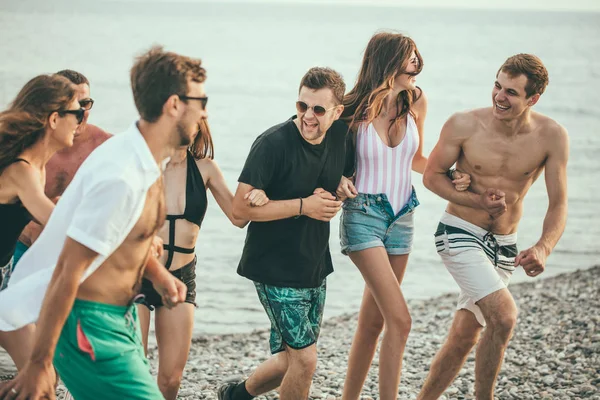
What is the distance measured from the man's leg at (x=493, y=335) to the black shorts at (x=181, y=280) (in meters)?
1.92

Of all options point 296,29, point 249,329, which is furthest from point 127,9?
point 249,329

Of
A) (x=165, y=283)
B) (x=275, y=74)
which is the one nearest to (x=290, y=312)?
(x=165, y=283)

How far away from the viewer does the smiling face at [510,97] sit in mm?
5762

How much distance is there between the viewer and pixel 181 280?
5383 millimetres

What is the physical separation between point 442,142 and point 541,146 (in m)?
0.69

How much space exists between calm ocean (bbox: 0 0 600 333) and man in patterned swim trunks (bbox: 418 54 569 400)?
4.78 meters

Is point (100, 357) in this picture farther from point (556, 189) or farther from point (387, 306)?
point (556, 189)

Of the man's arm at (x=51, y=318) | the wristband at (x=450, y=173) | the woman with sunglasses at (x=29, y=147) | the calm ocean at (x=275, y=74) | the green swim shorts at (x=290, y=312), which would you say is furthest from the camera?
the calm ocean at (x=275, y=74)

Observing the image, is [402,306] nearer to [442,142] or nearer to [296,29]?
[442,142]

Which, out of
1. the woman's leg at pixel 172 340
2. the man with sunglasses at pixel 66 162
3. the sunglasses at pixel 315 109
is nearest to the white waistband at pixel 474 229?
the sunglasses at pixel 315 109

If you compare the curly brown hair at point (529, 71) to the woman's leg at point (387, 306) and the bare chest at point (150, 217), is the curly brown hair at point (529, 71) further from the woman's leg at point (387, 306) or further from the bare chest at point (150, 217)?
the bare chest at point (150, 217)

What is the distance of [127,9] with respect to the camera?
139250mm

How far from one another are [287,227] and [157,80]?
69.6 inches

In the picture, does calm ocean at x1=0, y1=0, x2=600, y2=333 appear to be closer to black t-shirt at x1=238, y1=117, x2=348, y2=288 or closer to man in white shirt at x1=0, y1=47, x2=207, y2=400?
black t-shirt at x1=238, y1=117, x2=348, y2=288
